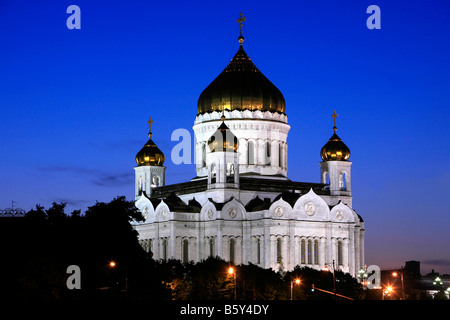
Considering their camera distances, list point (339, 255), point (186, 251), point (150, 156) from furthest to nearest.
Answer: point (150, 156) < point (339, 255) < point (186, 251)

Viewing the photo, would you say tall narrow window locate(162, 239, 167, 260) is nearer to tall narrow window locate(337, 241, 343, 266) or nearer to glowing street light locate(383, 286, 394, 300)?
tall narrow window locate(337, 241, 343, 266)

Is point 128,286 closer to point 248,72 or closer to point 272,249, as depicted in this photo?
point 272,249

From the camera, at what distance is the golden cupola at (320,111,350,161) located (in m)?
124

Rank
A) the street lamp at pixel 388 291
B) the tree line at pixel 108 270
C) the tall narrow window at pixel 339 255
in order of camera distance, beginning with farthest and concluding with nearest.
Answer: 1. the tall narrow window at pixel 339 255
2. the street lamp at pixel 388 291
3. the tree line at pixel 108 270

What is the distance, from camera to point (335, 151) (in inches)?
4882

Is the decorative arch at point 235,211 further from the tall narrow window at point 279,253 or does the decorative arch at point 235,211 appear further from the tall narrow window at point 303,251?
the tall narrow window at point 303,251

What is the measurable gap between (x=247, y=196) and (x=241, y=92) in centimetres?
968

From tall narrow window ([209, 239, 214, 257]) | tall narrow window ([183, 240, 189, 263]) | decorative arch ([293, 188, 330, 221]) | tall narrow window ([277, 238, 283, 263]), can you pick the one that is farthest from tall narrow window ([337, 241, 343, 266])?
tall narrow window ([183, 240, 189, 263])

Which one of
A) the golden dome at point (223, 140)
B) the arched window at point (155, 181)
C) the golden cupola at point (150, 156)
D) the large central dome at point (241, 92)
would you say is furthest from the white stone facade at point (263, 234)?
the large central dome at point (241, 92)

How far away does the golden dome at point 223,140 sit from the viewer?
118 metres

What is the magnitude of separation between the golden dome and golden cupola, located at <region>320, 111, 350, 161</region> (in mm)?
9740

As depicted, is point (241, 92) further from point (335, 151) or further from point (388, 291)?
point (388, 291)

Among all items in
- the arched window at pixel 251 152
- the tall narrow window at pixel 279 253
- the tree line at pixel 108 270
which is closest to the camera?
the tree line at pixel 108 270

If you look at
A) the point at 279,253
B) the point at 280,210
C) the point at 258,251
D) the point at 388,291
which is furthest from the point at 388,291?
the point at 280,210
